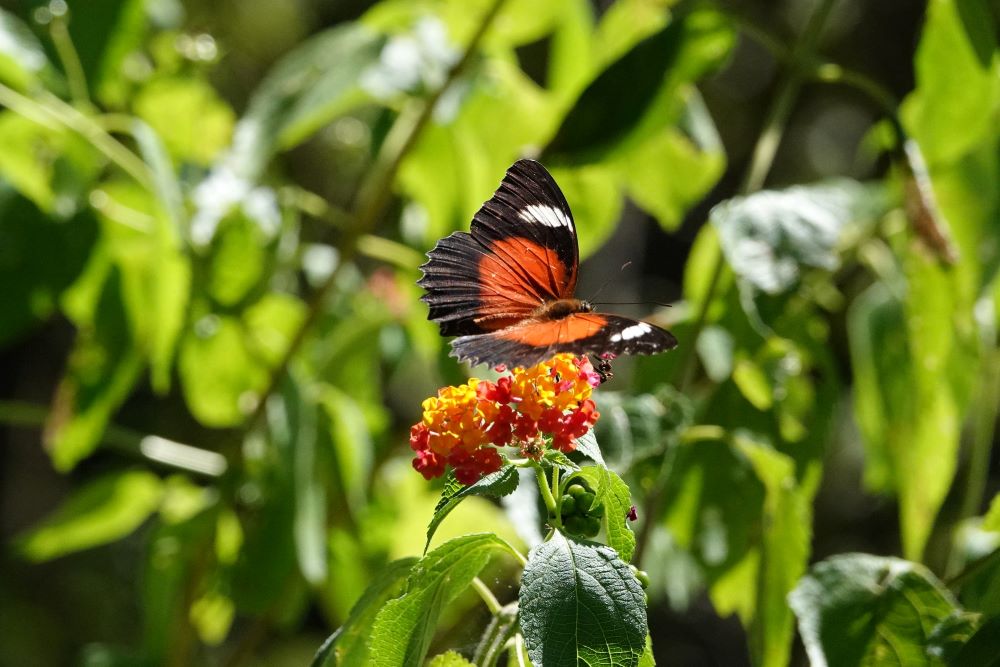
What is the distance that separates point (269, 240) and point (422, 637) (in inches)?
36.3

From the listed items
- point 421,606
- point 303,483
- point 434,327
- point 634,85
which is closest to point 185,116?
point 434,327

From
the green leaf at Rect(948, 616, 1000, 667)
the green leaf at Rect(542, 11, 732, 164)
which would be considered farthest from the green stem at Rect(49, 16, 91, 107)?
the green leaf at Rect(948, 616, 1000, 667)

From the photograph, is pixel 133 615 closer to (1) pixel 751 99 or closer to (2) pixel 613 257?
(2) pixel 613 257

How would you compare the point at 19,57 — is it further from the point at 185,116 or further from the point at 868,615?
the point at 868,615

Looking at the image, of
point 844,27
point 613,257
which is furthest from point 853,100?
point 613,257

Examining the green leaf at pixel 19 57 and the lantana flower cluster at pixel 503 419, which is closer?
the lantana flower cluster at pixel 503 419

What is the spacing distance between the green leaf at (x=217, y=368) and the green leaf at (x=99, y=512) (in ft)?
0.50

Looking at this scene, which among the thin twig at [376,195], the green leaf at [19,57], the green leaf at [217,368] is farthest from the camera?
the green leaf at [217,368]

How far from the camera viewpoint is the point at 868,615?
975 millimetres

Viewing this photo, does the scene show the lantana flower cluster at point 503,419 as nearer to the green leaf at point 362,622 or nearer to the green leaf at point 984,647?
the green leaf at point 362,622

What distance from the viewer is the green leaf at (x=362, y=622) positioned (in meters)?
0.83

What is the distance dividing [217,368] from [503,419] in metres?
0.94

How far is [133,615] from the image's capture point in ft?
14.3

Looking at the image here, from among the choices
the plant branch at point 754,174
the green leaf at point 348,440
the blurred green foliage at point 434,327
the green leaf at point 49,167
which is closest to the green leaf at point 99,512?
the blurred green foliage at point 434,327
